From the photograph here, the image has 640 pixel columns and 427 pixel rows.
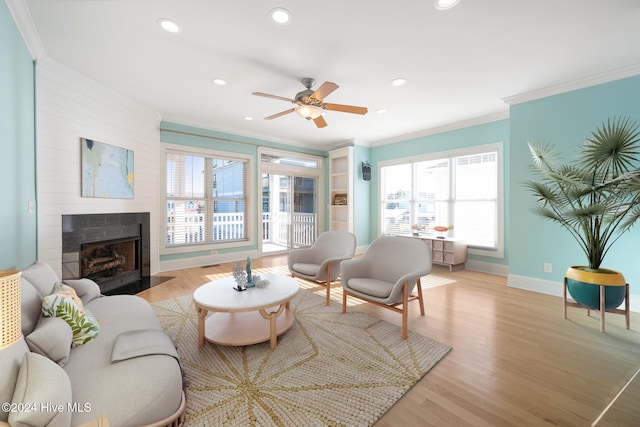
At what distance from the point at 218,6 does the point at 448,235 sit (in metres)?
4.96

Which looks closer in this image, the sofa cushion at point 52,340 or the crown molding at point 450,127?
the sofa cushion at point 52,340

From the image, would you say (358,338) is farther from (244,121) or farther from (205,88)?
(244,121)

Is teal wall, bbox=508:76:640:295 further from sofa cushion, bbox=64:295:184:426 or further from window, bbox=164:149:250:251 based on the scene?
window, bbox=164:149:250:251

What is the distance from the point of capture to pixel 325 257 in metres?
3.70

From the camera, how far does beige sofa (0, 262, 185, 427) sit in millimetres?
929

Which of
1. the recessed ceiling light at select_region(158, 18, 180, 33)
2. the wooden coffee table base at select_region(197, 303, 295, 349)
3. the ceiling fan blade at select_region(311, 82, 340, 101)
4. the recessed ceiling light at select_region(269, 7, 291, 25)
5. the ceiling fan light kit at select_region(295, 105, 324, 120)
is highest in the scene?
the recessed ceiling light at select_region(158, 18, 180, 33)

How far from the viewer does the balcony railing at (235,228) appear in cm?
496

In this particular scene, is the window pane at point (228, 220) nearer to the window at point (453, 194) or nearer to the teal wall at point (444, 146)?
the teal wall at point (444, 146)

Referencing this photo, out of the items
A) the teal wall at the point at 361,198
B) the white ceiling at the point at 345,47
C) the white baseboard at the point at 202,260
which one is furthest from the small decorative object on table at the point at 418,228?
the white baseboard at the point at 202,260

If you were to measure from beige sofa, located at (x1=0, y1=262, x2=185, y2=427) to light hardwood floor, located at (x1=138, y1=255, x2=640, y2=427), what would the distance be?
3.80 ft

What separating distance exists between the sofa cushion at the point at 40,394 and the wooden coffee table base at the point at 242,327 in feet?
3.58

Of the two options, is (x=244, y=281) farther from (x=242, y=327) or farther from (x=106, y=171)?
(x=106, y=171)

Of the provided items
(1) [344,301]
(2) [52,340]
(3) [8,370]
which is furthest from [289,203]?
(3) [8,370]

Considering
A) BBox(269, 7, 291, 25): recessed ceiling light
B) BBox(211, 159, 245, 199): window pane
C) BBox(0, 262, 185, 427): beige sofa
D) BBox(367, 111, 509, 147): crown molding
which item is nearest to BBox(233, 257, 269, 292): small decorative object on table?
BBox(0, 262, 185, 427): beige sofa
